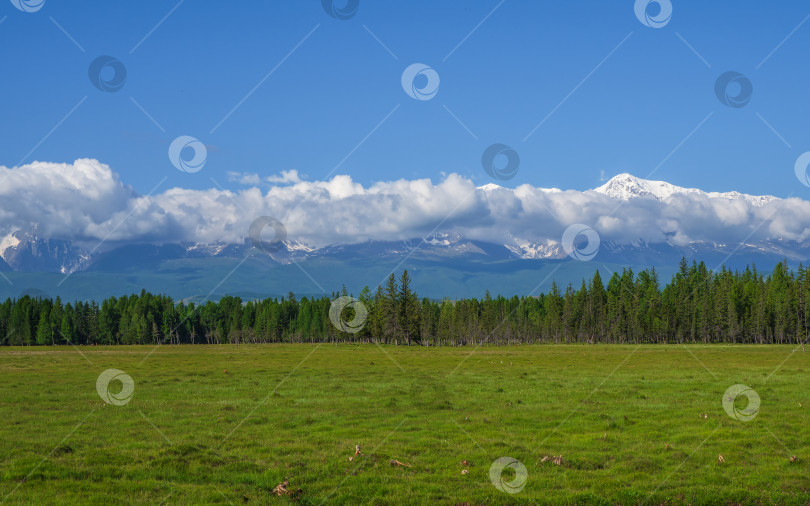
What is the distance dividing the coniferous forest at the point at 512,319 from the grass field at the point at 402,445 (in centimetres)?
10274

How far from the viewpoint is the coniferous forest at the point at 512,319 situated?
142625 millimetres

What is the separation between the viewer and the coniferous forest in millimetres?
142625

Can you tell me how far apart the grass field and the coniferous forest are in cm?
10274

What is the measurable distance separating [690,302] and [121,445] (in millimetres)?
170852

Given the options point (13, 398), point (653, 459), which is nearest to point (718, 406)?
point (653, 459)

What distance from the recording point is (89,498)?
14.7 meters

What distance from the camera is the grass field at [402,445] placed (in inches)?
616

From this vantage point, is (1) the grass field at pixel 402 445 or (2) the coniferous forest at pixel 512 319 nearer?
(1) the grass field at pixel 402 445

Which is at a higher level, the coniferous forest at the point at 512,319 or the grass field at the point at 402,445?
the coniferous forest at the point at 512,319

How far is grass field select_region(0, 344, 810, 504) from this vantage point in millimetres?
15641

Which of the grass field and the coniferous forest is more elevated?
the coniferous forest

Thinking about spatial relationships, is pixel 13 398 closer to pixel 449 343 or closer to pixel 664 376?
pixel 664 376

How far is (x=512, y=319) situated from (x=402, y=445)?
6776 inches

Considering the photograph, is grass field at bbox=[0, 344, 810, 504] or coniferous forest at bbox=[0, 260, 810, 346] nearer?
grass field at bbox=[0, 344, 810, 504]
